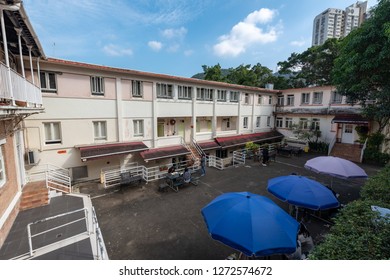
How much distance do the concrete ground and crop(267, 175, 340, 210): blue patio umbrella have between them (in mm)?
1286

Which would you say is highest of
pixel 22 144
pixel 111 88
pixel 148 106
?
pixel 111 88

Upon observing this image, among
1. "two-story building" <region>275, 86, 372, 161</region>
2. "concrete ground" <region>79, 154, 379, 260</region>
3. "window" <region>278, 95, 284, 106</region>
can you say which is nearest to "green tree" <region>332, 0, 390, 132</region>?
"two-story building" <region>275, 86, 372, 161</region>

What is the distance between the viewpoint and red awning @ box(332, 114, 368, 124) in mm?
17219

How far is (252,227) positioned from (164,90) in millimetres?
12732

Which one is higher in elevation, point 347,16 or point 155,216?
point 347,16

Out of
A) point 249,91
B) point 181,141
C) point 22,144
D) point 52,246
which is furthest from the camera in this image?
point 249,91

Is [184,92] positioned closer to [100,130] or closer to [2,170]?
[100,130]

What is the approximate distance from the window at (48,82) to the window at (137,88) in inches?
178

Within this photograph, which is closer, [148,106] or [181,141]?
[148,106]

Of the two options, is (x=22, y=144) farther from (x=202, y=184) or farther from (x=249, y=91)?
(x=249, y=91)

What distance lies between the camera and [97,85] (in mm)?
11711
